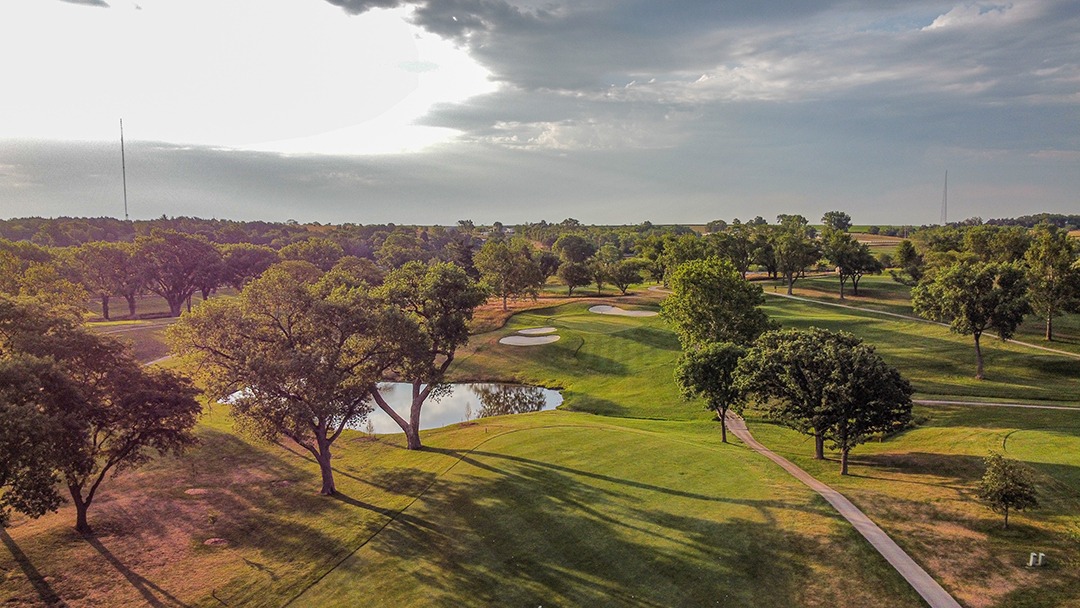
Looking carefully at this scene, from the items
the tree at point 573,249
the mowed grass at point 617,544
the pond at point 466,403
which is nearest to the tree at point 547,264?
the tree at point 573,249

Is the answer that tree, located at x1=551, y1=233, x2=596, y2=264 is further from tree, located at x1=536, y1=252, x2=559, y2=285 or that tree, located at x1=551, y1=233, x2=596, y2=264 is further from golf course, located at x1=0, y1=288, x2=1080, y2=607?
golf course, located at x1=0, y1=288, x2=1080, y2=607

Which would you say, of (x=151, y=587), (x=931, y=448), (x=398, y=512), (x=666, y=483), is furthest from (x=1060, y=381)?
(x=151, y=587)

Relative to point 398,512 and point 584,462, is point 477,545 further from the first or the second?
point 584,462

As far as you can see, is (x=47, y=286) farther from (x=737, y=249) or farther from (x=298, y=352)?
(x=737, y=249)

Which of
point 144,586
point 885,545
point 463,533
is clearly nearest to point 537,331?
point 463,533

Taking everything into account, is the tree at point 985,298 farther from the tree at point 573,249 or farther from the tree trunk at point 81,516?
the tree at point 573,249

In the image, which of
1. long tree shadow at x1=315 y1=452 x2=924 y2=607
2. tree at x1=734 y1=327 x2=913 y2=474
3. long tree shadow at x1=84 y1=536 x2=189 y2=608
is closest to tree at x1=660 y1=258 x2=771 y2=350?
tree at x1=734 y1=327 x2=913 y2=474
